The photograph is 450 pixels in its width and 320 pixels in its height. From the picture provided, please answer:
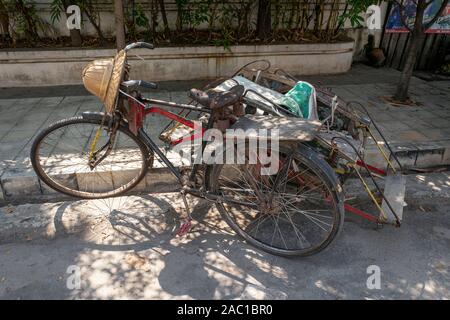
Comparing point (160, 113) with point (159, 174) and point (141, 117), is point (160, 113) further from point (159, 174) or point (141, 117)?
point (159, 174)

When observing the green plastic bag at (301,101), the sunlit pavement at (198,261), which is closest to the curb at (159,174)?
the sunlit pavement at (198,261)

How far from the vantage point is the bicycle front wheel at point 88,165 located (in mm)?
3135

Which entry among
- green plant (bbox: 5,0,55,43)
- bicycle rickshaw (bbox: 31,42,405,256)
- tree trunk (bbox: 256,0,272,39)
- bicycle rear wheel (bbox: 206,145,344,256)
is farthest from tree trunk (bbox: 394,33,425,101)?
green plant (bbox: 5,0,55,43)

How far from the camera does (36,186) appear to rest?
3461 mm

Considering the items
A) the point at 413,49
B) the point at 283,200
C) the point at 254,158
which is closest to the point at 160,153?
the point at 254,158

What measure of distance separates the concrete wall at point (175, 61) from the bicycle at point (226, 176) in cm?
315

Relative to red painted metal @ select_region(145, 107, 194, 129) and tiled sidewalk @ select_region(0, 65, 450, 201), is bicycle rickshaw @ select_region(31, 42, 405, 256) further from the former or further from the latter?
tiled sidewalk @ select_region(0, 65, 450, 201)

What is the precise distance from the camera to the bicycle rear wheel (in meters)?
2.51

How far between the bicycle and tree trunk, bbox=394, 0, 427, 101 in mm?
3053

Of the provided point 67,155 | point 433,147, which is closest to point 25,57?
point 67,155

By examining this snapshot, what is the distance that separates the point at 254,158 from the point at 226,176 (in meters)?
0.40

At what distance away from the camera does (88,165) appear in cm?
322
